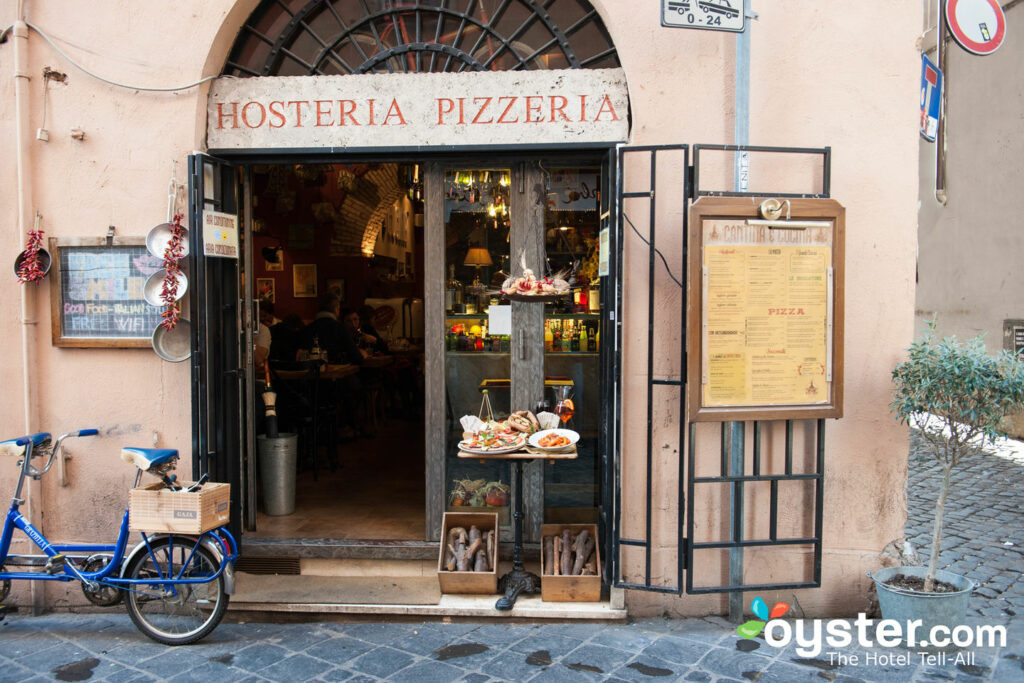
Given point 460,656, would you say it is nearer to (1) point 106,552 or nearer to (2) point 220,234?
(1) point 106,552

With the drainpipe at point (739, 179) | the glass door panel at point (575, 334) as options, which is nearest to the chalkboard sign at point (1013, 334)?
the drainpipe at point (739, 179)

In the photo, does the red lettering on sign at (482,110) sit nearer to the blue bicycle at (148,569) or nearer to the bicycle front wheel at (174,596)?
the blue bicycle at (148,569)

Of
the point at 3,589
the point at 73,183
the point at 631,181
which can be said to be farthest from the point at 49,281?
the point at 631,181

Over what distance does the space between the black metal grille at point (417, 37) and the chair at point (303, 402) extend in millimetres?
3525

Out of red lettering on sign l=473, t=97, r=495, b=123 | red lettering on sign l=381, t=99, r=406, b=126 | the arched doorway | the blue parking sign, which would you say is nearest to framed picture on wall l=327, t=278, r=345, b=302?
the arched doorway

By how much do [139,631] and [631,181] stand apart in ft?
13.7

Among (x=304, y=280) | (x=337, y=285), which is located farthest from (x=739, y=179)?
(x=337, y=285)

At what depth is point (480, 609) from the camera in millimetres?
4852

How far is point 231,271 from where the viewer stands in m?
5.28

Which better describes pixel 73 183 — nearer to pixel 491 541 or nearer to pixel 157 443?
pixel 157 443

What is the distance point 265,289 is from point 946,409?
9340 mm

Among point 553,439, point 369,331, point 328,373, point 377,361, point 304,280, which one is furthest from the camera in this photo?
point 304,280

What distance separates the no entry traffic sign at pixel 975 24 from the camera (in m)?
5.15

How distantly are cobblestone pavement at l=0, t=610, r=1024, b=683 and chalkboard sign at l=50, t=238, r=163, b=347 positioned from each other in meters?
1.88
